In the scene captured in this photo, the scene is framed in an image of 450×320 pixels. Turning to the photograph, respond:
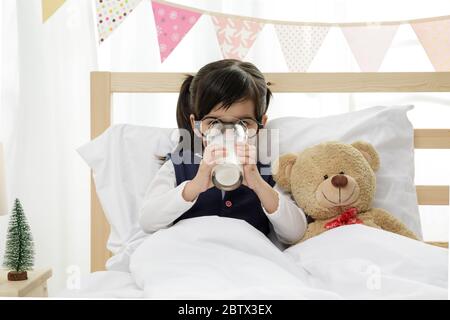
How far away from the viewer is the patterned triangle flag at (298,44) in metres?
1.40

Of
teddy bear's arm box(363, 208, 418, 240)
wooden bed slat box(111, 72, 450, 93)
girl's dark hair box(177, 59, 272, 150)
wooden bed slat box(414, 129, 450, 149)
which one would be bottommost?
teddy bear's arm box(363, 208, 418, 240)

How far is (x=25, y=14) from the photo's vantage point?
1479 millimetres

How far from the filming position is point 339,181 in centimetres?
99

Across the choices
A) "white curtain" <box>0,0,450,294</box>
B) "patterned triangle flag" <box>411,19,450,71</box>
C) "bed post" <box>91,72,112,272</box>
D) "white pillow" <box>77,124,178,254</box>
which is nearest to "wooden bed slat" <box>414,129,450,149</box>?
"patterned triangle flag" <box>411,19,450,71</box>

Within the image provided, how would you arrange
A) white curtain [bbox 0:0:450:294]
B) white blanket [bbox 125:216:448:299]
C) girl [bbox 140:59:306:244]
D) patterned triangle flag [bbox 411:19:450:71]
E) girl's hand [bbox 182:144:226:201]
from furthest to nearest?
white curtain [bbox 0:0:450:294] < patterned triangle flag [bbox 411:19:450:71] < girl [bbox 140:59:306:244] < girl's hand [bbox 182:144:226:201] < white blanket [bbox 125:216:448:299]

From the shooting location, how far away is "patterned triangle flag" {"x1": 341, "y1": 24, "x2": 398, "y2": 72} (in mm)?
1412

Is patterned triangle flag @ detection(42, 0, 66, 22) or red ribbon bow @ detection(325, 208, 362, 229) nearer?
red ribbon bow @ detection(325, 208, 362, 229)

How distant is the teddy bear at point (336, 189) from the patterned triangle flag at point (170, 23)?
47 centimetres

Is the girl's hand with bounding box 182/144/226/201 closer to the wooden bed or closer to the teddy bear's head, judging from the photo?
the teddy bear's head

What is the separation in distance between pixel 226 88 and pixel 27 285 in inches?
19.8

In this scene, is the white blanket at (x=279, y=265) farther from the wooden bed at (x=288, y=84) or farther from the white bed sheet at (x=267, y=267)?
the wooden bed at (x=288, y=84)

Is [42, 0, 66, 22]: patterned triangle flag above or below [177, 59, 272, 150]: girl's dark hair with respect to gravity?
above

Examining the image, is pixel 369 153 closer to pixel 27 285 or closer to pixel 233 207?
pixel 233 207

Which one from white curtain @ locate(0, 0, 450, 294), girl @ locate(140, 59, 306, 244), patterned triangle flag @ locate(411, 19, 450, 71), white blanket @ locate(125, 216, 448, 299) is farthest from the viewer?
white curtain @ locate(0, 0, 450, 294)
